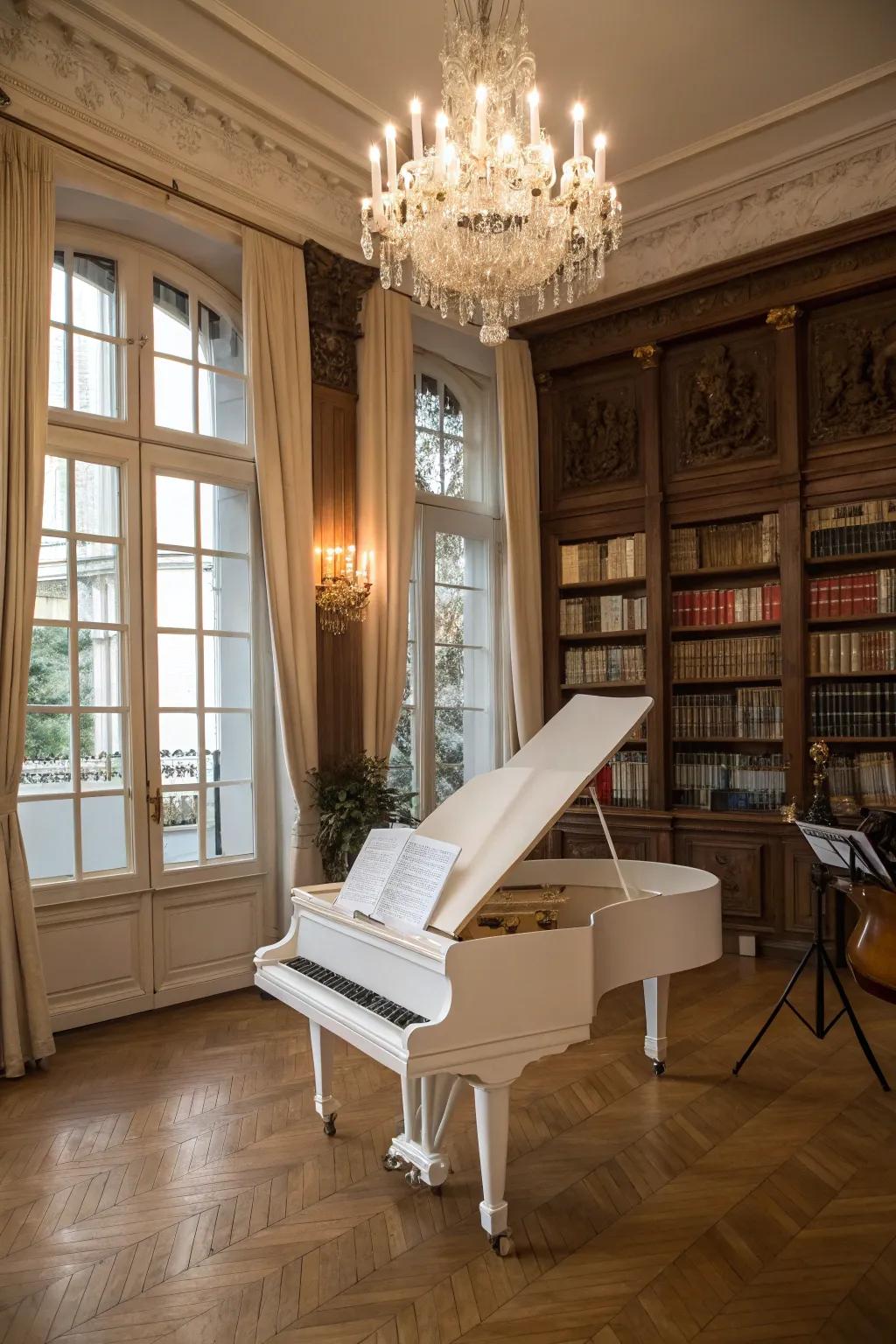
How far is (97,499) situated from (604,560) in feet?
11.0

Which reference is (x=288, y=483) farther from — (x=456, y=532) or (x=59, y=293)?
(x=456, y=532)

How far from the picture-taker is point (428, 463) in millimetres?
6586

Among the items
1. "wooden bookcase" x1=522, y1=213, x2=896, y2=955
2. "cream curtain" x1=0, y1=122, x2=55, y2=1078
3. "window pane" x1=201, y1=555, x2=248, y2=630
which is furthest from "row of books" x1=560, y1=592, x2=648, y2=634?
"cream curtain" x1=0, y1=122, x2=55, y2=1078

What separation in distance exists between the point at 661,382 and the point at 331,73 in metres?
2.77

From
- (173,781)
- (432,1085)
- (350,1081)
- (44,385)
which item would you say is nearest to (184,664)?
(173,781)

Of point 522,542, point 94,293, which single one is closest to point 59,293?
point 94,293

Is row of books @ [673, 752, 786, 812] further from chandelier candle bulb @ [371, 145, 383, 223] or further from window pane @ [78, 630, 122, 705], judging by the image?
chandelier candle bulb @ [371, 145, 383, 223]

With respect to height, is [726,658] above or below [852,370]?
below

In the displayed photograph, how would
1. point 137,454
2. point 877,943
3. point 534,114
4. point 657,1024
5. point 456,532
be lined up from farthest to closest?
1. point 456,532
2. point 137,454
3. point 657,1024
4. point 534,114
5. point 877,943

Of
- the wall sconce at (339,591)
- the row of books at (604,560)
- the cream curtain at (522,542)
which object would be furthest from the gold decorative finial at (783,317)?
the wall sconce at (339,591)

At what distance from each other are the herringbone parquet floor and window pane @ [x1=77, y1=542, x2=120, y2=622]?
78.7 inches

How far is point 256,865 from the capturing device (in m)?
5.32

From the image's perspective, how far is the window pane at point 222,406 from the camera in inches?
207

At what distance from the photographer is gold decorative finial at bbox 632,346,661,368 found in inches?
247
